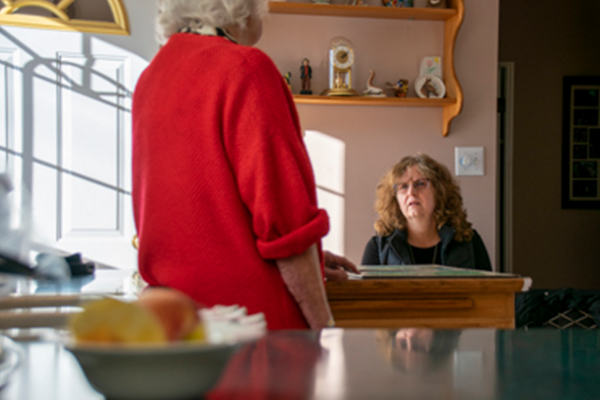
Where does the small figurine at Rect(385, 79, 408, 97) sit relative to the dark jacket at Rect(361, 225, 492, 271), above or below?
above

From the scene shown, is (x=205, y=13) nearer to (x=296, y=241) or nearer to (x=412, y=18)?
(x=296, y=241)

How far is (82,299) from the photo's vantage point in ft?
2.92

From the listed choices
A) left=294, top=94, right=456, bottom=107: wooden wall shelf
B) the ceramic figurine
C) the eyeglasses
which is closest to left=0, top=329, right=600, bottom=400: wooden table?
the eyeglasses

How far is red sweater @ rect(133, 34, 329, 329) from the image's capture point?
118 cm

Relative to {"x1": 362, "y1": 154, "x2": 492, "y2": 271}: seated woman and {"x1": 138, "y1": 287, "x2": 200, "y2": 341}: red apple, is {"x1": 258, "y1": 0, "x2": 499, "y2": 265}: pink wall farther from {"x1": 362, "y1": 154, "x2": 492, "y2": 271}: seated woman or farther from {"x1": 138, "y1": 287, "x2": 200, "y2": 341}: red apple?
{"x1": 138, "y1": 287, "x2": 200, "y2": 341}: red apple

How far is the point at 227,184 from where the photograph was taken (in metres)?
1.19

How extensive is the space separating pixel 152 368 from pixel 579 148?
5.19 m

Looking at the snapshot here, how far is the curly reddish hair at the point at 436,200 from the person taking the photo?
2.75m

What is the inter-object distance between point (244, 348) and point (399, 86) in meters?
2.47

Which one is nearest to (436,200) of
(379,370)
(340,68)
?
(340,68)

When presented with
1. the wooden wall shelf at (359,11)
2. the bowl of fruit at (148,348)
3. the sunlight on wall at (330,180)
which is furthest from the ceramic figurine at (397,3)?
the bowl of fruit at (148,348)

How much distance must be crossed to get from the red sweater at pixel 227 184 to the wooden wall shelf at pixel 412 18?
1.68 meters

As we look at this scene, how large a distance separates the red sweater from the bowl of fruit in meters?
0.73

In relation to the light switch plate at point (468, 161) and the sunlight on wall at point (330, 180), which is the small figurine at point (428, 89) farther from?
the sunlight on wall at point (330, 180)
